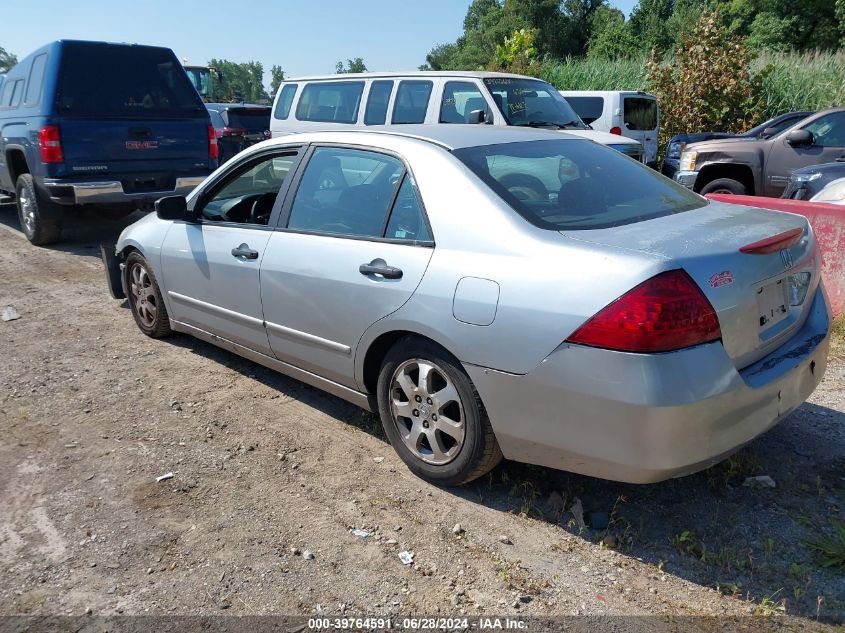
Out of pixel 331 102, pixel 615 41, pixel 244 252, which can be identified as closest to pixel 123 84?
pixel 331 102

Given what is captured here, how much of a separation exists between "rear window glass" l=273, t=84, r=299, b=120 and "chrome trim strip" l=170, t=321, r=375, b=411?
717cm

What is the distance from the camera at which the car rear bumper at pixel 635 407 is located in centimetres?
257

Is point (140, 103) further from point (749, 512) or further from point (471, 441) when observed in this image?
point (749, 512)

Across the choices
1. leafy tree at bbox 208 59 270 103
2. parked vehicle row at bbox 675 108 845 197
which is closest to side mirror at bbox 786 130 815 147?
parked vehicle row at bbox 675 108 845 197

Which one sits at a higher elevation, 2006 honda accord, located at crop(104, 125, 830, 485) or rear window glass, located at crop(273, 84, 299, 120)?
rear window glass, located at crop(273, 84, 299, 120)

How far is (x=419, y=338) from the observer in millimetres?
3244

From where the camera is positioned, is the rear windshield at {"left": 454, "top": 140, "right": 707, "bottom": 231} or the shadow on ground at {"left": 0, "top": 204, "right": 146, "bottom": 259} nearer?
the rear windshield at {"left": 454, "top": 140, "right": 707, "bottom": 231}

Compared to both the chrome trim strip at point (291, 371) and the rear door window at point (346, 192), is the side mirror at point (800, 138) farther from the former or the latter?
the chrome trim strip at point (291, 371)

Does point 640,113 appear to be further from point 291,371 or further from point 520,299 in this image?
point 520,299

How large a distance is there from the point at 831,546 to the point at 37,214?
8.74 m

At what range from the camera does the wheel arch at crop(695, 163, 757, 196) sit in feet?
33.6

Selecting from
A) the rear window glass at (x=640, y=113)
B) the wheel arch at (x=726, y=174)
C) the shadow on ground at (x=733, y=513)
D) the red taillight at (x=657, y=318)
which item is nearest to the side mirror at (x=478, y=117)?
the wheel arch at (x=726, y=174)

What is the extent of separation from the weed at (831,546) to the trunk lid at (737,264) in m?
0.77

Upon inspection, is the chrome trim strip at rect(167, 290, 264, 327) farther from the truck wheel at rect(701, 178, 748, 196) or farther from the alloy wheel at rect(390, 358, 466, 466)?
the truck wheel at rect(701, 178, 748, 196)
